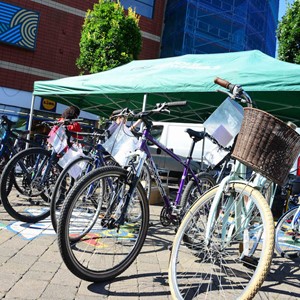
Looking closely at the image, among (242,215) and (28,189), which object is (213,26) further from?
(242,215)

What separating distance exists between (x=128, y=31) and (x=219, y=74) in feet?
31.4

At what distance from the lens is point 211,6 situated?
2061 centimetres

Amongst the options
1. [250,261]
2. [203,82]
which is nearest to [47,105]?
[203,82]

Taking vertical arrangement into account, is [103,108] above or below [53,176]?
above

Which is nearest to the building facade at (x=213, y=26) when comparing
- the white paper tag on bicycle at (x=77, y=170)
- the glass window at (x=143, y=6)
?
the glass window at (x=143, y=6)

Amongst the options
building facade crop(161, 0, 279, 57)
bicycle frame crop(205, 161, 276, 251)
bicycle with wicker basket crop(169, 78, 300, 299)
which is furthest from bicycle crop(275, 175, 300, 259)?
building facade crop(161, 0, 279, 57)

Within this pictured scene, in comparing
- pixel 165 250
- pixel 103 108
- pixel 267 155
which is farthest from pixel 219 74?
pixel 103 108

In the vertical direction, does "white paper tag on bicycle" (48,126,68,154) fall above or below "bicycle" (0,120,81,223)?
above

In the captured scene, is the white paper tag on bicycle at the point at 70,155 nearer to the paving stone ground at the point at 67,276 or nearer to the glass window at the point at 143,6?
the paving stone ground at the point at 67,276

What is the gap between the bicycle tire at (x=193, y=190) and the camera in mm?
3639

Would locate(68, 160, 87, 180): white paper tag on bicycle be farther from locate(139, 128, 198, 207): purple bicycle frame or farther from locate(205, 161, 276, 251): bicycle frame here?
locate(205, 161, 276, 251): bicycle frame

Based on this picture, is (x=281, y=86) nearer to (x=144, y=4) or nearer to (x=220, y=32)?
(x=144, y=4)

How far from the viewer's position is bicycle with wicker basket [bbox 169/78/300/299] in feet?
6.59

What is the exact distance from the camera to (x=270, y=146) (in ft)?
6.69
